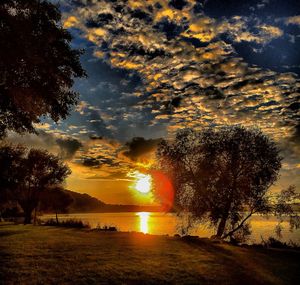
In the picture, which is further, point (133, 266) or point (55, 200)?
point (55, 200)

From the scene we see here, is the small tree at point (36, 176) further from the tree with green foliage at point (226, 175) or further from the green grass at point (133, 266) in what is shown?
the green grass at point (133, 266)

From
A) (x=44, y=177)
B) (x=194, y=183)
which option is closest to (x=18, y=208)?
(x=44, y=177)

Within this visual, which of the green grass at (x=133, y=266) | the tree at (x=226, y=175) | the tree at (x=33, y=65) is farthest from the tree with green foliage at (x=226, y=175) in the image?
the tree at (x=33, y=65)

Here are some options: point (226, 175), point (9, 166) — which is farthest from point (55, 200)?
point (226, 175)

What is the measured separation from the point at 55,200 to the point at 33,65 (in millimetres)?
60631

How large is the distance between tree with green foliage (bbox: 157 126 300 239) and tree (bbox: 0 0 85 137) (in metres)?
18.6

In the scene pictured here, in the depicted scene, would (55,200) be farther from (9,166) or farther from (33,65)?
(33,65)

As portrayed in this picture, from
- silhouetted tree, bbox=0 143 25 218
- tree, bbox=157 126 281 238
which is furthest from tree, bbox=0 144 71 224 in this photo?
tree, bbox=157 126 281 238

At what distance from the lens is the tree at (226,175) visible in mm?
36938

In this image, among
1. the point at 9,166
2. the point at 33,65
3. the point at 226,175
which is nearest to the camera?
the point at 33,65

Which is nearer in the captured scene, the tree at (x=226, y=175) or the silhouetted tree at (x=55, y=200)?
the tree at (x=226, y=175)

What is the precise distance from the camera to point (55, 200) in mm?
76125

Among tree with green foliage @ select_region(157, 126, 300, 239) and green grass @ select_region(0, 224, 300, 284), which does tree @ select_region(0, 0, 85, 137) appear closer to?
green grass @ select_region(0, 224, 300, 284)

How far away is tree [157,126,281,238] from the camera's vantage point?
3694 cm
